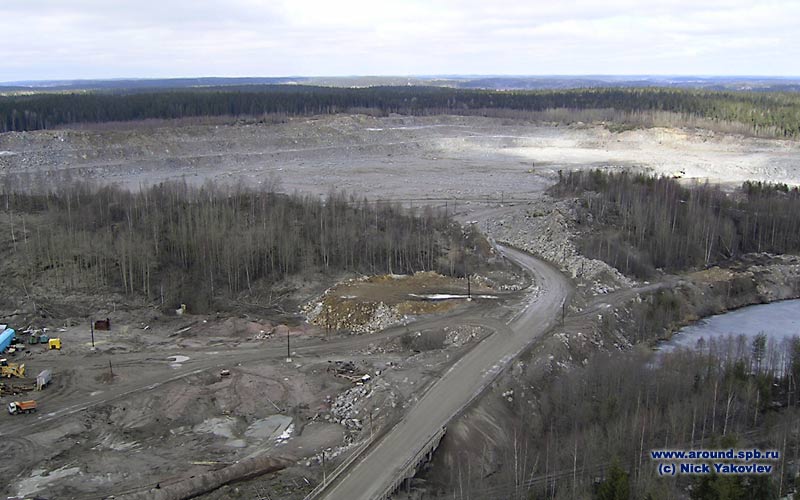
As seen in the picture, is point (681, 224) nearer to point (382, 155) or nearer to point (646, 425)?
point (646, 425)

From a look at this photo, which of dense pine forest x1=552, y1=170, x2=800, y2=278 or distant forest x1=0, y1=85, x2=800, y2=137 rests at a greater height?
distant forest x1=0, y1=85, x2=800, y2=137

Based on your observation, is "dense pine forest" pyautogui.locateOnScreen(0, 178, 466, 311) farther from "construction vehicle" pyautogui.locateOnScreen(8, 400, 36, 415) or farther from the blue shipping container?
"construction vehicle" pyautogui.locateOnScreen(8, 400, 36, 415)

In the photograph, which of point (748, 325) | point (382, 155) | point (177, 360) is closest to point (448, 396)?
point (177, 360)

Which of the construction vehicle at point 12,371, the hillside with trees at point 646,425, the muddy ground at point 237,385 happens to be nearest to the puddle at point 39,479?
the muddy ground at point 237,385

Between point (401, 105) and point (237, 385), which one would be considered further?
point (401, 105)

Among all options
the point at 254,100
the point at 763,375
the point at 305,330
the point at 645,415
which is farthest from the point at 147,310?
the point at 254,100

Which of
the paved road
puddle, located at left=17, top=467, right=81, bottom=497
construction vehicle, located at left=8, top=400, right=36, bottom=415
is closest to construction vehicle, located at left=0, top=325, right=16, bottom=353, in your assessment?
construction vehicle, located at left=8, top=400, right=36, bottom=415

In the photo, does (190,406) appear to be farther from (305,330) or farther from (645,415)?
(645,415)
